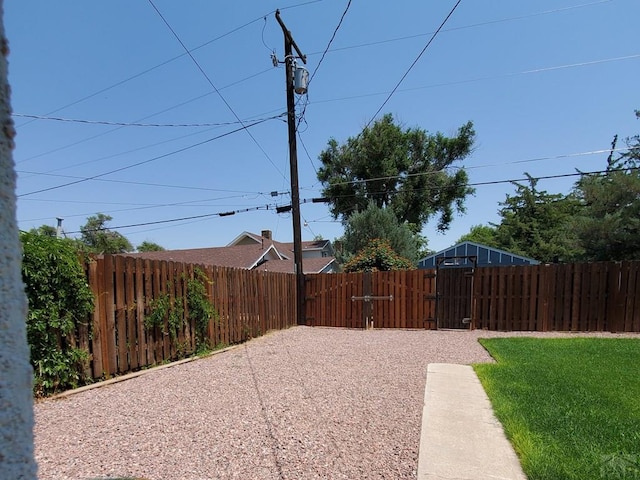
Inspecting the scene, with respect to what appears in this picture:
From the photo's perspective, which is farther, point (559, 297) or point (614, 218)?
point (614, 218)

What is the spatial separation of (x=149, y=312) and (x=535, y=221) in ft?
107

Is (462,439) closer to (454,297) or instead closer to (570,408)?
(570,408)

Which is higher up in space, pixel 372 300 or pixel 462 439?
pixel 462 439

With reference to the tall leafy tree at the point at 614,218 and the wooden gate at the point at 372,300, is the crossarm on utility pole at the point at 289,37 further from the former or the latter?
the tall leafy tree at the point at 614,218

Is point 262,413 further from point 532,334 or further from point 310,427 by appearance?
point 532,334

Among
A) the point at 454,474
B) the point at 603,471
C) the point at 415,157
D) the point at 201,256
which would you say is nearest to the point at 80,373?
the point at 454,474

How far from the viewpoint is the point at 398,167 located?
2914 centimetres

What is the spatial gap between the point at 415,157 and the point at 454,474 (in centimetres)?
2902

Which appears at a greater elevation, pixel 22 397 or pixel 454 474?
pixel 22 397

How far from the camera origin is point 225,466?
111 inches

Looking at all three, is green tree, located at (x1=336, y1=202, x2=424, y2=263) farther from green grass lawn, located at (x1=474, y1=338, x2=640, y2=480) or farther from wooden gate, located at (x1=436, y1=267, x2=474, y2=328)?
green grass lawn, located at (x1=474, y1=338, x2=640, y2=480)

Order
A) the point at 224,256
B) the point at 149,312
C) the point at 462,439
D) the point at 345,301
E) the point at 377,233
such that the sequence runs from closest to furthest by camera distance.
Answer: the point at 462,439
the point at 149,312
the point at 345,301
the point at 377,233
the point at 224,256

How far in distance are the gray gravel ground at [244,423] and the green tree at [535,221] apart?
27.9 m

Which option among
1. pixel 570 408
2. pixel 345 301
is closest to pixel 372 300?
pixel 345 301
